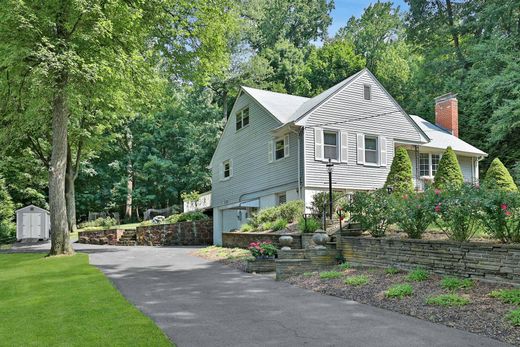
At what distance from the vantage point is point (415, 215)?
9.37 m

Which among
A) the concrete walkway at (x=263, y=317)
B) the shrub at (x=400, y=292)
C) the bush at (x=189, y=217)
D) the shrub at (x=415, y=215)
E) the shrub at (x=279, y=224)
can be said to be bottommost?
the concrete walkway at (x=263, y=317)

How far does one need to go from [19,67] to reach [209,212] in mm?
15269

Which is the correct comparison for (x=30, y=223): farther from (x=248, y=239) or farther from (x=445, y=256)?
(x=445, y=256)

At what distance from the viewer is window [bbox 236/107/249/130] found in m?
23.0

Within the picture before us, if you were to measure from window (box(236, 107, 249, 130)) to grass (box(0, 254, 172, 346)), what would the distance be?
13.3 meters

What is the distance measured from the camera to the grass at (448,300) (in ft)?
21.2

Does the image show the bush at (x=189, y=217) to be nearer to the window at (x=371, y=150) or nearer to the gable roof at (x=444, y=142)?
the window at (x=371, y=150)

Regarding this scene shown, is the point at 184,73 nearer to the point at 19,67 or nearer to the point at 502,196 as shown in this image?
the point at 19,67

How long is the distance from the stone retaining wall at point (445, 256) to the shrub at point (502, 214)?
1.26ft

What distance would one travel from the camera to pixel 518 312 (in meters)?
5.59

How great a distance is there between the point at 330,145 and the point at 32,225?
1833cm

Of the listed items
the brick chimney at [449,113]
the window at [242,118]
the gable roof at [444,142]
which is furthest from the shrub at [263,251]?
the brick chimney at [449,113]

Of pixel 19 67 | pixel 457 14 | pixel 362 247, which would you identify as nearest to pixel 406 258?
pixel 362 247

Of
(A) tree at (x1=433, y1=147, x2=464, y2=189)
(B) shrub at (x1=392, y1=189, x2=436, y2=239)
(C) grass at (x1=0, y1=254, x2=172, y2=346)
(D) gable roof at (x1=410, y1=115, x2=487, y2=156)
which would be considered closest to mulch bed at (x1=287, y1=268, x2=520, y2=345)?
A: (B) shrub at (x1=392, y1=189, x2=436, y2=239)
